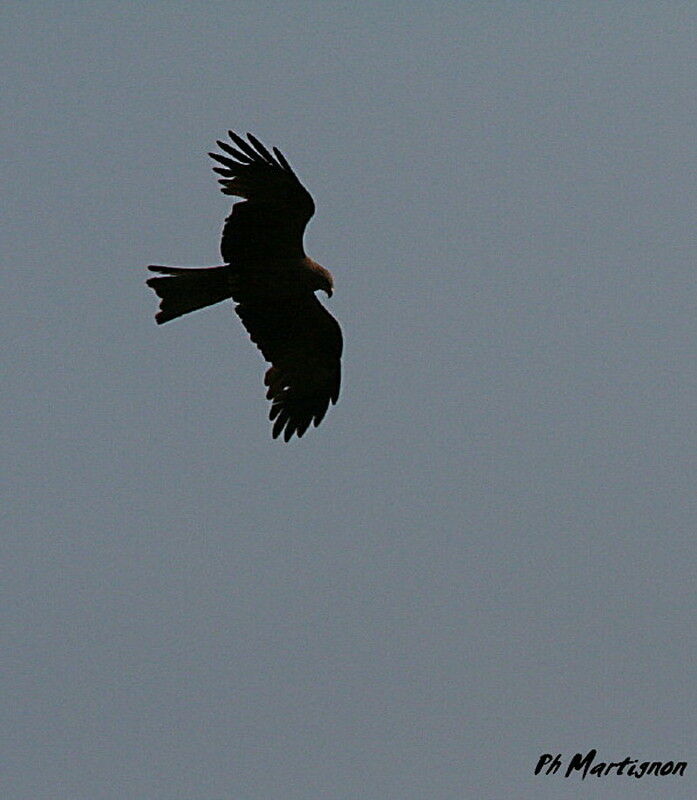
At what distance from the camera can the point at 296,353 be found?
2347 centimetres

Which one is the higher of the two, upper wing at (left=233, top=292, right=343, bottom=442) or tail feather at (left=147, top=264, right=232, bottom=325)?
tail feather at (left=147, top=264, right=232, bottom=325)

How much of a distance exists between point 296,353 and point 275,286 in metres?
0.78

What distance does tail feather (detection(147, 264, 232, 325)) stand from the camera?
22797 mm

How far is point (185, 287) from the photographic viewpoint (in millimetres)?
22812

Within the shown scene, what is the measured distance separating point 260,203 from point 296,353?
163 centimetres

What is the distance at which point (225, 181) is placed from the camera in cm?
2238

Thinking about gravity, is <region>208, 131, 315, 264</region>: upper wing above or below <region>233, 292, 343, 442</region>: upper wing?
above

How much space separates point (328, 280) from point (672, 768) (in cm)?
498

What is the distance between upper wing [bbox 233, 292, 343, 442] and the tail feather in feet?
0.87

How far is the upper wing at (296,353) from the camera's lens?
912 inches

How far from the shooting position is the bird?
22.4m

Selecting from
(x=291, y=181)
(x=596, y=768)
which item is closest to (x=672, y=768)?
(x=596, y=768)

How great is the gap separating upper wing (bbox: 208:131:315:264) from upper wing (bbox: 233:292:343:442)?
55cm

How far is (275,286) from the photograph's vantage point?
75.3ft
